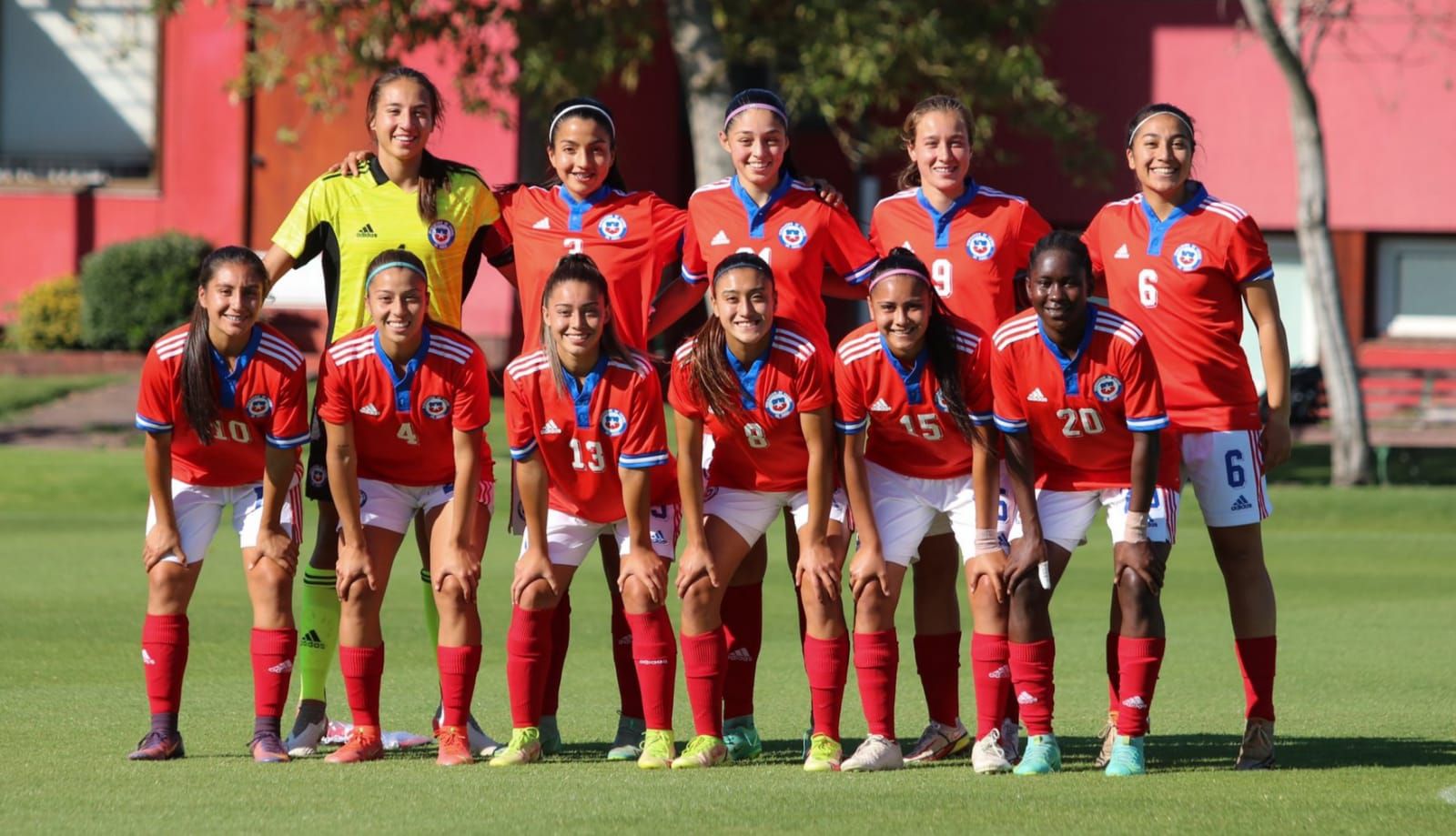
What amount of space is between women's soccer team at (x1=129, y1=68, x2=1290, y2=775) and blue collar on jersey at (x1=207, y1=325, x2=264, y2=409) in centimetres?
1

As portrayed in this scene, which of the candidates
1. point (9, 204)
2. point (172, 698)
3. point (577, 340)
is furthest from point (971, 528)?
point (9, 204)

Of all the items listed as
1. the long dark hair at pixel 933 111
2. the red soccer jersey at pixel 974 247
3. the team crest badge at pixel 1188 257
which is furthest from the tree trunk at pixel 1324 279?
the team crest badge at pixel 1188 257

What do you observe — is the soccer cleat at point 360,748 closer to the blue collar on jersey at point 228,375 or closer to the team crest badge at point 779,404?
the blue collar on jersey at point 228,375

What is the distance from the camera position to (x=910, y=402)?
6734 mm

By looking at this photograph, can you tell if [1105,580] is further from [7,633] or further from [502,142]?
[502,142]

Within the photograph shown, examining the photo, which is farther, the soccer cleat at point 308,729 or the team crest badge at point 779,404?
the soccer cleat at point 308,729

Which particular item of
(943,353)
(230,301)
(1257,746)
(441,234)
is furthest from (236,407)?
(1257,746)

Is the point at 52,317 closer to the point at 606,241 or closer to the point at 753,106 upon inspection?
the point at 606,241

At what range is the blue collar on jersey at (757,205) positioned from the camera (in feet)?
23.5

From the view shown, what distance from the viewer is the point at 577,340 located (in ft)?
21.9

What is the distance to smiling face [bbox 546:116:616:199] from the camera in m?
7.20

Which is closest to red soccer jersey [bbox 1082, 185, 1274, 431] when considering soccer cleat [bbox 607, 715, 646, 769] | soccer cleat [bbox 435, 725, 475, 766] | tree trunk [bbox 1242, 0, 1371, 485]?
soccer cleat [bbox 607, 715, 646, 769]

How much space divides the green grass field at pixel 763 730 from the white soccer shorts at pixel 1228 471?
857 mm

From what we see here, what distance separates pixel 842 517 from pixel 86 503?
451 inches
